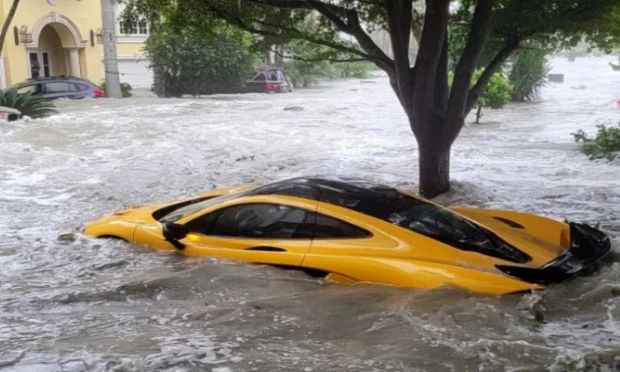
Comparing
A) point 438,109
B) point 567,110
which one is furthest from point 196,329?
point 567,110

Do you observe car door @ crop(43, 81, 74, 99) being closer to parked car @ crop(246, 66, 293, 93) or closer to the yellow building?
the yellow building

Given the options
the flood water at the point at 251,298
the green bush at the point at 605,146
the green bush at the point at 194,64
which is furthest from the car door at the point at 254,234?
the green bush at the point at 194,64

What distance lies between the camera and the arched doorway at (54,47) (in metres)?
31.4

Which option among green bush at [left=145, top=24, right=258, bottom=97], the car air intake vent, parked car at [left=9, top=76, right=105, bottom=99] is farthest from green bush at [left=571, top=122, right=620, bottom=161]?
parked car at [left=9, top=76, right=105, bottom=99]

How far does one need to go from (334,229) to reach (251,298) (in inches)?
32.5

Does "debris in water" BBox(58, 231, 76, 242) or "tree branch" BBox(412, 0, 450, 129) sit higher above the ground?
"tree branch" BBox(412, 0, 450, 129)

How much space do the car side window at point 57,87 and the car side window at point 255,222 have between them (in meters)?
20.9

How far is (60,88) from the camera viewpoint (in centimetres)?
2538

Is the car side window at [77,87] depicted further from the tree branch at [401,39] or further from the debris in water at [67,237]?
the debris in water at [67,237]

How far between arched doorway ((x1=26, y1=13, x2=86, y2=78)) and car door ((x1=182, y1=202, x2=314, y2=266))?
28069mm

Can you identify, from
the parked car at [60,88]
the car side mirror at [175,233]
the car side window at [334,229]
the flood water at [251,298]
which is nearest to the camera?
the flood water at [251,298]

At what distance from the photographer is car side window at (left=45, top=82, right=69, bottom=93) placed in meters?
25.0

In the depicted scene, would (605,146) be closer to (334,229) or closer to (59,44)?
(334,229)

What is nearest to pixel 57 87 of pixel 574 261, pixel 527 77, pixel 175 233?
pixel 527 77
